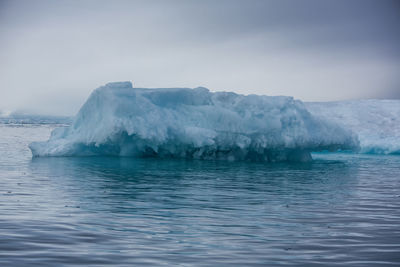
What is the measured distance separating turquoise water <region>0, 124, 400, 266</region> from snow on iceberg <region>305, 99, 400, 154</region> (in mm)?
24077

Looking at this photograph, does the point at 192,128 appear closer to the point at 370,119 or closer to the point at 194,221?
the point at 194,221

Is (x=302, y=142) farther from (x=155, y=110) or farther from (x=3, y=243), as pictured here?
(x=3, y=243)

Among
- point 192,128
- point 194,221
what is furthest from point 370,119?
point 194,221

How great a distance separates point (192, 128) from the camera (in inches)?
1036

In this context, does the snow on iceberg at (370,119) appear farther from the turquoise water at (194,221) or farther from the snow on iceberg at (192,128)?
the turquoise water at (194,221)

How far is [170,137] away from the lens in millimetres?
26438

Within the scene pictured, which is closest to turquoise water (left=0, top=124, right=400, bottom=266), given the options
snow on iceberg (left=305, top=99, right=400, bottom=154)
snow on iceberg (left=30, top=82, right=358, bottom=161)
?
Result: snow on iceberg (left=30, top=82, right=358, bottom=161)

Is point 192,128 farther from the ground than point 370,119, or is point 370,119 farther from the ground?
point 370,119

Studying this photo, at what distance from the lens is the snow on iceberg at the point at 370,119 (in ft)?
136

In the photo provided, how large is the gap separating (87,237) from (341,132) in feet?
80.5

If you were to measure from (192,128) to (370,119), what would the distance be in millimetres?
25163

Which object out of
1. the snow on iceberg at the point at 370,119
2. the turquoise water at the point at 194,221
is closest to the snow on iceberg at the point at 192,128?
the turquoise water at the point at 194,221

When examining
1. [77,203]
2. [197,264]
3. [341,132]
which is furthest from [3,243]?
[341,132]

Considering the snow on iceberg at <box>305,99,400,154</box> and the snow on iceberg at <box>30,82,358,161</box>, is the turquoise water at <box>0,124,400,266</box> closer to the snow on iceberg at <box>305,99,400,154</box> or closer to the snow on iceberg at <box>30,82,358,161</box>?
the snow on iceberg at <box>30,82,358,161</box>
